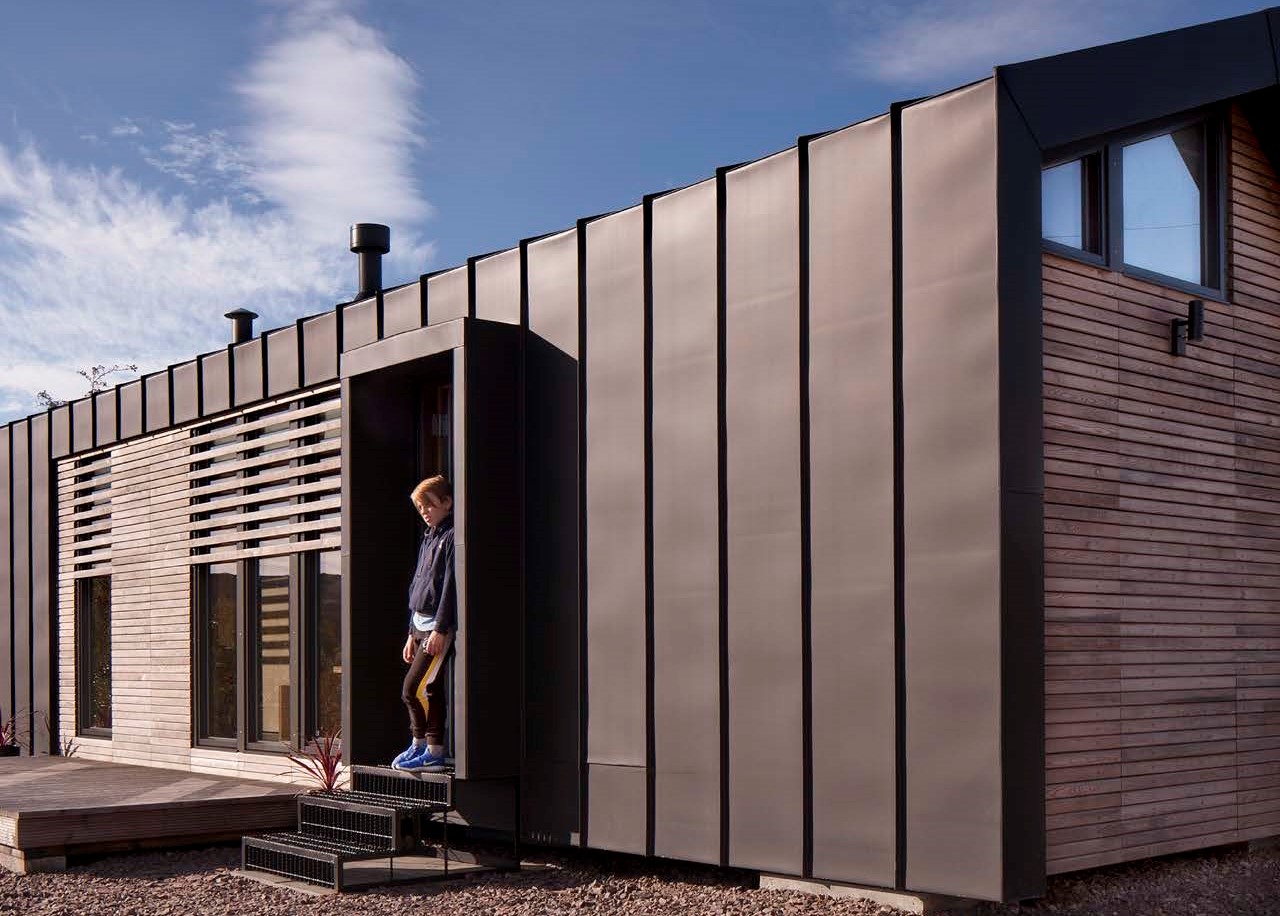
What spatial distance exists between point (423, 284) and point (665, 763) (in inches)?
159

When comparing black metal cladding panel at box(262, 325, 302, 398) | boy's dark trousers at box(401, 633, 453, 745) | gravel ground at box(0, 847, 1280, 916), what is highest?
black metal cladding panel at box(262, 325, 302, 398)

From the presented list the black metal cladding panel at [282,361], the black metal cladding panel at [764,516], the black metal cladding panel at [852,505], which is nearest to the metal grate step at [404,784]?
the black metal cladding panel at [764,516]

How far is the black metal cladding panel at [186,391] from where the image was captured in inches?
498

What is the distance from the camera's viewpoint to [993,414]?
6.44 meters

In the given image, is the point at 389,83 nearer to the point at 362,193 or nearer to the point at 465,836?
the point at 362,193

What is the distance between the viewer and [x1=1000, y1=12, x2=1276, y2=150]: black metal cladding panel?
681 cm

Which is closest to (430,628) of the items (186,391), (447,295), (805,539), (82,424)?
(447,295)

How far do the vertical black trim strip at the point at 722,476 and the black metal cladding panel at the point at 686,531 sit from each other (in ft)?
0.09

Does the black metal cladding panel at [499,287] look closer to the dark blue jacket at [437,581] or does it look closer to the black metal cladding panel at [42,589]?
the dark blue jacket at [437,581]

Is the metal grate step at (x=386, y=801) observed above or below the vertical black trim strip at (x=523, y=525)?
below

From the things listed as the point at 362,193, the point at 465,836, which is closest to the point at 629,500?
the point at 465,836

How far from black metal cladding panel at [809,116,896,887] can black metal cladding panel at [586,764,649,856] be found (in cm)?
130

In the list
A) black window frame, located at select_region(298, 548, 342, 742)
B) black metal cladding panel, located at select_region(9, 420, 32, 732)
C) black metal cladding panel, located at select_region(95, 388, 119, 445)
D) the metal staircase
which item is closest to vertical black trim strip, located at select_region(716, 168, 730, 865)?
the metal staircase

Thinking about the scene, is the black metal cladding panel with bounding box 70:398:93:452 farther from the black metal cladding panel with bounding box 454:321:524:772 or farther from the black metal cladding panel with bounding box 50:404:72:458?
the black metal cladding panel with bounding box 454:321:524:772
